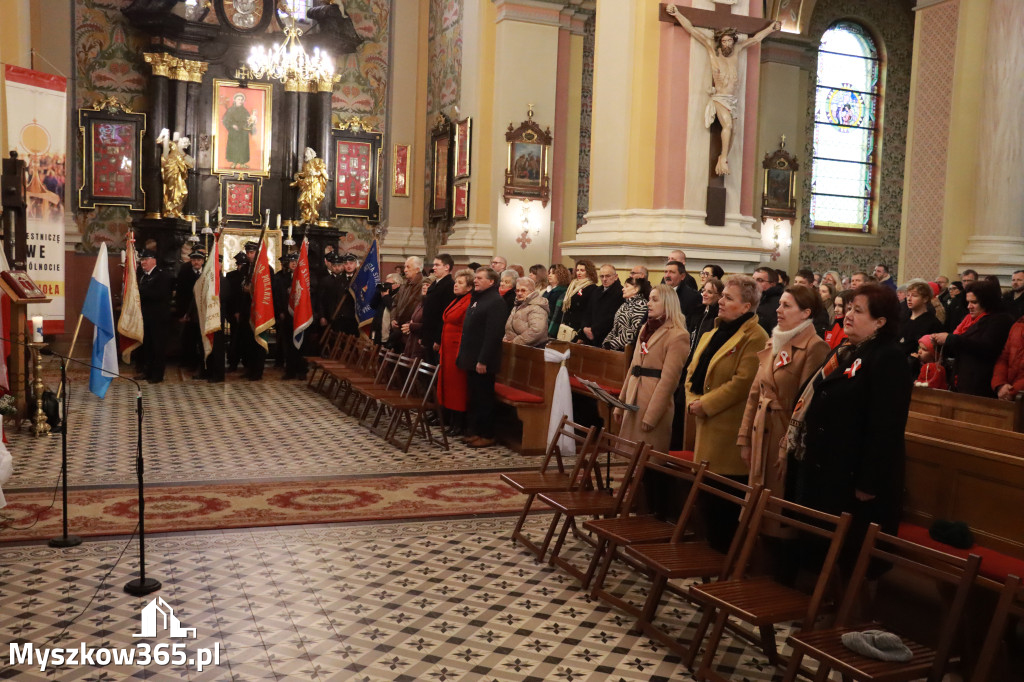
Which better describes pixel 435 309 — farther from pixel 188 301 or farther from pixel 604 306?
pixel 188 301

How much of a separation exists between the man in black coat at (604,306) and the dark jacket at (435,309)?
137 cm

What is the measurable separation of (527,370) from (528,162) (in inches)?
255

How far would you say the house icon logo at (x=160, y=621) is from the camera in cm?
397

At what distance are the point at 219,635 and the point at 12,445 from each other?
4618 mm

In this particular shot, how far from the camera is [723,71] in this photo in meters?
9.71

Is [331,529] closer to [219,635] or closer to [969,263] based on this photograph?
[219,635]

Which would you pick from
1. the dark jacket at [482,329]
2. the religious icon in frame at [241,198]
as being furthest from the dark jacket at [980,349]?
the religious icon in frame at [241,198]

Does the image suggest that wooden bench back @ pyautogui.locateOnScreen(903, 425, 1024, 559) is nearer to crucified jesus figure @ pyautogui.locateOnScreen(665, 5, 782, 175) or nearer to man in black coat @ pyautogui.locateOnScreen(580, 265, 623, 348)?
man in black coat @ pyautogui.locateOnScreen(580, 265, 623, 348)

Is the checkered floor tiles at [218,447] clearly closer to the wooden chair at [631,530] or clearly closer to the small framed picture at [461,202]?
the wooden chair at [631,530]

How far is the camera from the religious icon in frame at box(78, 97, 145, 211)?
581 inches

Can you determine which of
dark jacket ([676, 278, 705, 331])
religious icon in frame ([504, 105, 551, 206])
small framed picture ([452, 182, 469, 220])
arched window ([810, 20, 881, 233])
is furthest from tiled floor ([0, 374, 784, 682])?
arched window ([810, 20, 881, 233])

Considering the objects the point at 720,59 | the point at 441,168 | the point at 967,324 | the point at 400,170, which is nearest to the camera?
the point at 967,324

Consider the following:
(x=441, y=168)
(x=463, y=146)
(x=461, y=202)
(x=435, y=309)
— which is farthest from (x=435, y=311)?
(x=441, y=168)

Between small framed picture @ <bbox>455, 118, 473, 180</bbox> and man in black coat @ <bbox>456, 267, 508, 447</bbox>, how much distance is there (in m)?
6.75
